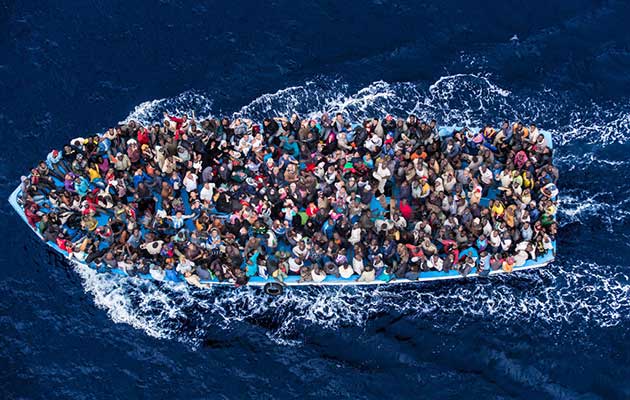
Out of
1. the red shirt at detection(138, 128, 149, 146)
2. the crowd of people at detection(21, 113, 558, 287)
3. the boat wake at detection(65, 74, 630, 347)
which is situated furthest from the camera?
the red shirt at detection(138, 128, 149, 146)

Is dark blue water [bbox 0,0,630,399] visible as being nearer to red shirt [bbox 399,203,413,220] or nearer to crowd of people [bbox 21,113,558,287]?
crowd of people [bbox 21,113,558,287]

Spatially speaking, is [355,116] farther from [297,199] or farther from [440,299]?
[440,299]

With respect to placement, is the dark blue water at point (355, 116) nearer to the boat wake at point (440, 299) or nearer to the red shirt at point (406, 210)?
the boat wake at point (440, 299)

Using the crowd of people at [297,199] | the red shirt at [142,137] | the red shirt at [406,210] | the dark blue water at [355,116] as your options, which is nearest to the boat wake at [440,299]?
the dark blue water at [355,116]

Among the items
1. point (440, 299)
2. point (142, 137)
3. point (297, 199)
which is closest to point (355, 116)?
point (297, 199)

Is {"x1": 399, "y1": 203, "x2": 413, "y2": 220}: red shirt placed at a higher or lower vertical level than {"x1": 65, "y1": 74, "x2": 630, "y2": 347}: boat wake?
higher

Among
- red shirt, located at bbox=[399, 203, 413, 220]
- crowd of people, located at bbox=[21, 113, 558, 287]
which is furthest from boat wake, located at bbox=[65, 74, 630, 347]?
red shirt, located at bbox=[399, 203, 413, 220]

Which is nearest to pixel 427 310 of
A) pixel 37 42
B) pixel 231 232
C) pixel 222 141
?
pixel 231 232
